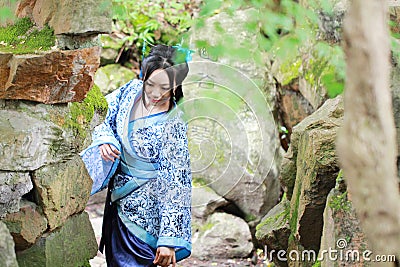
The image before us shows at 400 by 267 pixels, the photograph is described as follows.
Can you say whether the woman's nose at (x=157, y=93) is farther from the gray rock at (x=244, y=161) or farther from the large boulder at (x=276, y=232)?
the gray rock at (x=244, y=161)

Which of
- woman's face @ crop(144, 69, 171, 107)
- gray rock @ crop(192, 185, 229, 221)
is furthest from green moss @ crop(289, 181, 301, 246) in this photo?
gray rock @ crop(192, 185, 229, 221)

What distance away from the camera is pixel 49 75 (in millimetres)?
2721

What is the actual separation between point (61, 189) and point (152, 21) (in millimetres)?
4817

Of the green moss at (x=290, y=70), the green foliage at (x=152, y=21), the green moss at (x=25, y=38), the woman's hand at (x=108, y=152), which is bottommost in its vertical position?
the woman's hand at (x=108, y=152)

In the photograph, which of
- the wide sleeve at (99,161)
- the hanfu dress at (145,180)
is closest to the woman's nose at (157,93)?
the hanfu dress at (145,180)

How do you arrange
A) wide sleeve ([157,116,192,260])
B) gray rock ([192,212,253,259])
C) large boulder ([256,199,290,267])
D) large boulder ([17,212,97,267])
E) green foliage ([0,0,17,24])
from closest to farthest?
green foliage ([0,0,17,24]) < large boulder ([17,212,97,267]) < wide sleeve ([157,116,192,260]) < large boulder ([256,199,290,267]) < gray rock ([192,212,253,259])

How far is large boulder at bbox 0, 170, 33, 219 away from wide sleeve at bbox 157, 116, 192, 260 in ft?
2.92

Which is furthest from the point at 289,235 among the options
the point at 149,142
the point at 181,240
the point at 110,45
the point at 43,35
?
the point at 110,45

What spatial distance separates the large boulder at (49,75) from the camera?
2656 millimetres

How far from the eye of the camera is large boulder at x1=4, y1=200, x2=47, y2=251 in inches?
107

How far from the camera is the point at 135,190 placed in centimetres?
352

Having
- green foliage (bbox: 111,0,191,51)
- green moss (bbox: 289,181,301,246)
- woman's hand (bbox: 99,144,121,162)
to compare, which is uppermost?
green foliage (bbox: 111,0,191,51)

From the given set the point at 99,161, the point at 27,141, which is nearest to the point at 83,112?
the point at 27,141

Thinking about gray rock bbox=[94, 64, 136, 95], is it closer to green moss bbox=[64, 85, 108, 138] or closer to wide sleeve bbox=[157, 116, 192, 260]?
wide sleeve bbox=[157, 116, 192, 260]
